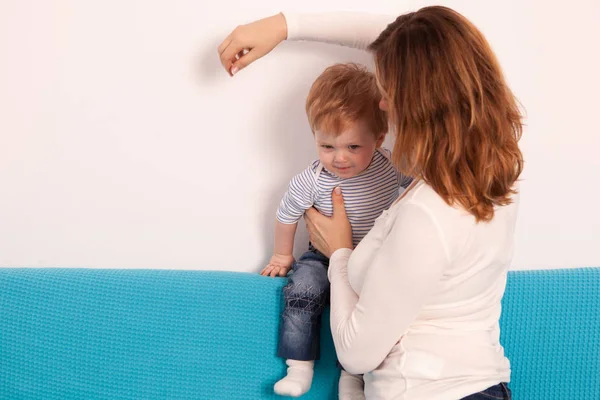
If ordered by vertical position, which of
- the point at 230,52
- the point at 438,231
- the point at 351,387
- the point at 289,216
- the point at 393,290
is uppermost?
the point at 230,52

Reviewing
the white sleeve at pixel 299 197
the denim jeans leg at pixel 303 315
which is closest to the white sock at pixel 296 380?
the denim jeans leg at pixel 303 315

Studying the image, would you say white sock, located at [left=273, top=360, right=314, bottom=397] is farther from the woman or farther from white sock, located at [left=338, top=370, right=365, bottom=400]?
the woman

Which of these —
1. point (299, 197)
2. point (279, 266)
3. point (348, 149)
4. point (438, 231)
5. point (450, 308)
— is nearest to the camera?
point (438, 231)

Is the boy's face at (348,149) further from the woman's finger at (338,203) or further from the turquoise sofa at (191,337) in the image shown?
the turquoise sofa at (191,337)

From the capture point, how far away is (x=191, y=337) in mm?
1690

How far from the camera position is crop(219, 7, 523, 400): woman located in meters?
1.13

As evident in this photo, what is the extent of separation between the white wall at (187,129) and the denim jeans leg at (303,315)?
28 centimetres

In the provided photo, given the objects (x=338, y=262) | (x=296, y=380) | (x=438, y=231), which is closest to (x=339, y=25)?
(x=338, y=262)

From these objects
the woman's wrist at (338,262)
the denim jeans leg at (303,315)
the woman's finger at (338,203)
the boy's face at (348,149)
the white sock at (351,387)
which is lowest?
the white sock at (351,387)

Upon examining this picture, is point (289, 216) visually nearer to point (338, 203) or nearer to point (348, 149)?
point (338, 203)

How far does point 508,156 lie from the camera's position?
3.83 feet

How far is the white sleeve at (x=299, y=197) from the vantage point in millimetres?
1628

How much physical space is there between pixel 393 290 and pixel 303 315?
489 mm

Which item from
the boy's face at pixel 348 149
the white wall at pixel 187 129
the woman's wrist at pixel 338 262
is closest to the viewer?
the woman's wrist at pixel 338 262
